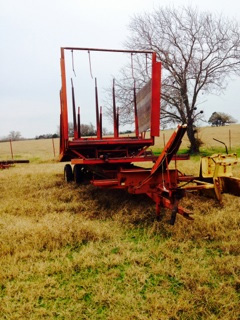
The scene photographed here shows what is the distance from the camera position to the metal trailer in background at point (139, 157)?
3834 mm

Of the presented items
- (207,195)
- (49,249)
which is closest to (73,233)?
(49,249)

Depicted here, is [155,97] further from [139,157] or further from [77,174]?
[77,174]

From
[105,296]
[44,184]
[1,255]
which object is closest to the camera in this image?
[105,296]

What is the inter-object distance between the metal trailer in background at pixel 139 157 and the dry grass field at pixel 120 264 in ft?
1.27

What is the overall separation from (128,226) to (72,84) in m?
3.24

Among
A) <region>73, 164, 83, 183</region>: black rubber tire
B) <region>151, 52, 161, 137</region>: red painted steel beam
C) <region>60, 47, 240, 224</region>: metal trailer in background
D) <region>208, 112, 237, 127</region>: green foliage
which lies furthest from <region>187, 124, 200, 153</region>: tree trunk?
<region>208, 112, 237, 127</region>: green foliage

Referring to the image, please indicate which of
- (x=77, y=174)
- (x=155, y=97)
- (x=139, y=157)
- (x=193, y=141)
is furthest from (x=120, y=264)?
(x=193, y=141)

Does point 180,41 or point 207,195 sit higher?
point 180,41

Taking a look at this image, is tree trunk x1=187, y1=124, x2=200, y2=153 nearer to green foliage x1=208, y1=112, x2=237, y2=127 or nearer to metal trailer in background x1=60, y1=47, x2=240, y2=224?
metal trailer in background x1=60, y1=47, x2=240, y2=224

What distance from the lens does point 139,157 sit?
17.3 ft

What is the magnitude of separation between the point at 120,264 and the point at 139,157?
99.0 inches

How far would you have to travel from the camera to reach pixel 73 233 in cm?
371

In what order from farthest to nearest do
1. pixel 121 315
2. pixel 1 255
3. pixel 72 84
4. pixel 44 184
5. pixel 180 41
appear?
pixel 180 41, pixel 44 184, pixel 72 84, pixel 1 255, pixel 121 315

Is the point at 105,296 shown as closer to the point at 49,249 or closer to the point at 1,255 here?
the point at 49,249
